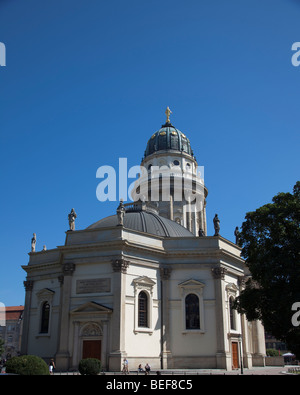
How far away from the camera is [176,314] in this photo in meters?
37.8

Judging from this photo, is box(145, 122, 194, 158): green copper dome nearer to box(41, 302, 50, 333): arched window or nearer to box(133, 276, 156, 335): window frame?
box(133, 276, 156, 335): window frame

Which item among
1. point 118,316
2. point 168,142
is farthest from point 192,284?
point 168,142

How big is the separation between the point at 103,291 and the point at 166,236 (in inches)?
338

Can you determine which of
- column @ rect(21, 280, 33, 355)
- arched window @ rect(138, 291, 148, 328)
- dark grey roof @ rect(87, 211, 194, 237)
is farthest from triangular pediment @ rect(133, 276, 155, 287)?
column @ rect(21, 280, 33, 355)

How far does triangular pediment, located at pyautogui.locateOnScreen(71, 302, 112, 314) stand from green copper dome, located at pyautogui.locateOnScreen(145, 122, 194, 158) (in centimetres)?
3491

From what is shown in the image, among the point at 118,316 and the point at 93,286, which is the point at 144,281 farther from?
the point at 93,286

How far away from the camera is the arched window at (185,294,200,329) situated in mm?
37719

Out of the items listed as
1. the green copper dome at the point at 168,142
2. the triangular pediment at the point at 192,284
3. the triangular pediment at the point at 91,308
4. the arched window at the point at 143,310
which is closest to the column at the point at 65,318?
the triangular pediment at the point at 91,308

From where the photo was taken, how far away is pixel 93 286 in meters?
36.6

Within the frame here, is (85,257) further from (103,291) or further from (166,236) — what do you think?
(166,236)

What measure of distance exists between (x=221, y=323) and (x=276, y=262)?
10.5 metres

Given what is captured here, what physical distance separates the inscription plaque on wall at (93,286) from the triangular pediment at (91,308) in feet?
4.18
